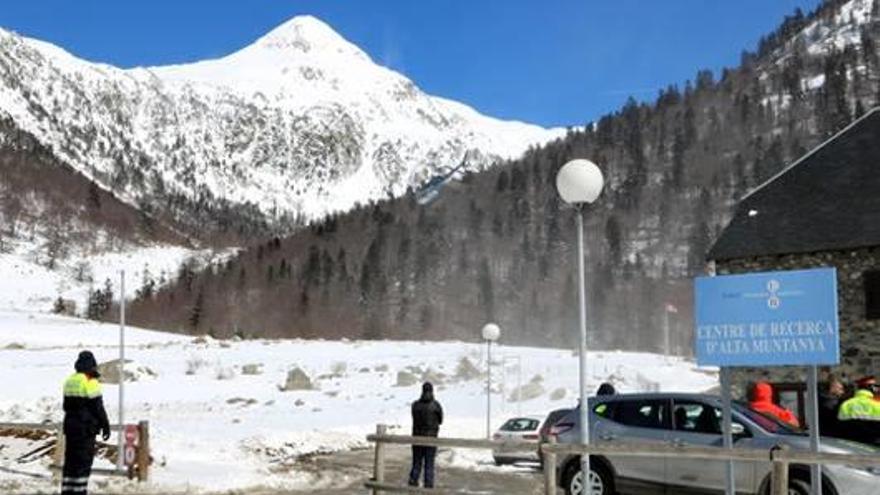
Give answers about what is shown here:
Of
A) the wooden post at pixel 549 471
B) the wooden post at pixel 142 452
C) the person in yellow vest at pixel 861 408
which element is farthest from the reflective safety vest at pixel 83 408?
the person in yellow vest at pixel 861 408

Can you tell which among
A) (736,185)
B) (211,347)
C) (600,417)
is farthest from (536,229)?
(600,417)

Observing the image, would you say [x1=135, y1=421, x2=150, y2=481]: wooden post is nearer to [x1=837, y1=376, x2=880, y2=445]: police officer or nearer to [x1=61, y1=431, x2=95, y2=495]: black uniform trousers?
[x1=61, y1=431, x2=95, y2=495]: black uniform trousers

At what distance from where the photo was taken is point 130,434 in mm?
17984

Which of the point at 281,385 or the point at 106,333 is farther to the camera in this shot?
the point at 106,333

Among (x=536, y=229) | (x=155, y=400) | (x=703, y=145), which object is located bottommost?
(x=155, y=400)

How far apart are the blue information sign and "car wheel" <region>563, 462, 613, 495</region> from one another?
16.8 feet

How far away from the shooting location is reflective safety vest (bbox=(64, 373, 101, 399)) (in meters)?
13.6

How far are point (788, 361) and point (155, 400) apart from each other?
40.9m

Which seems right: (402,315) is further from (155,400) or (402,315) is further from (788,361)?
(788,361)

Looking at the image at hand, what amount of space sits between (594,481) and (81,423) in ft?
21.8

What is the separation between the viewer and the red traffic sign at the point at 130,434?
707 inches

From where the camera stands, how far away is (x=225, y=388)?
50156 mm

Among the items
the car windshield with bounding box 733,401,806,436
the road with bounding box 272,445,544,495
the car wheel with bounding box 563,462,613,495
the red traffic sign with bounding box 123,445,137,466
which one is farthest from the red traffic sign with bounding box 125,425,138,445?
the car windshield with bounding box 733,401,806,436

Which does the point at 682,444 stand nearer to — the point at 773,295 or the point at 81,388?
the point at 773,295
